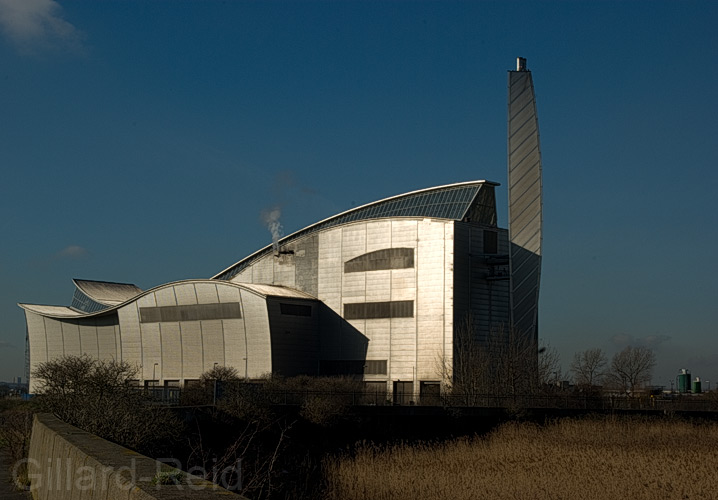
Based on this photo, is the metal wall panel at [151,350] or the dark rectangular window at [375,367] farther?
the metal wall panel at [151,350]

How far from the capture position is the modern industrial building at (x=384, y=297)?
76.1 meters

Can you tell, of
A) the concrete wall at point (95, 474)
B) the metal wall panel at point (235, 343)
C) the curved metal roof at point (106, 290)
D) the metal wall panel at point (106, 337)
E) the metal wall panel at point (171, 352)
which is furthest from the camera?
the curved metal roof at point (106, 290)

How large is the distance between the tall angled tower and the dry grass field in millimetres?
38272

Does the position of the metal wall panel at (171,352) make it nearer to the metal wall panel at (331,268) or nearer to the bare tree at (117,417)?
the metal wall panel at (331,268)

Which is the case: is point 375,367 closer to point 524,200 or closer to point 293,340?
point 293,340

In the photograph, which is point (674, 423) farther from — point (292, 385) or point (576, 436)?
point (292, 385)

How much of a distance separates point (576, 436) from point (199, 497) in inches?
1568

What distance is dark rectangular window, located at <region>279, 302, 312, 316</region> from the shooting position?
7944cm

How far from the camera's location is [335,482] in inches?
1110

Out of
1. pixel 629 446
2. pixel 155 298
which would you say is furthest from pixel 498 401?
pixel 155 298

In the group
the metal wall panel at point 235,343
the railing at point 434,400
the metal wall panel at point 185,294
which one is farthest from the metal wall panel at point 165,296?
the railing at point 434,400

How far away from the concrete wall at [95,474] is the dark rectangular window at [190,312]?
2649 inches

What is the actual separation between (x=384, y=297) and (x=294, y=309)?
354 inches

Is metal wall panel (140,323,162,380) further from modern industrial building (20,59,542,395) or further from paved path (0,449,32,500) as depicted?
paved path (0,449,32,500)
